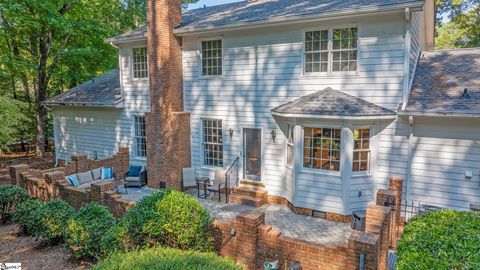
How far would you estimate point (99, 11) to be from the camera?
61.5ft

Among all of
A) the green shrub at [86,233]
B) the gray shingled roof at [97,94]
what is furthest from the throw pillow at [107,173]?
the green shrub at [86,233]

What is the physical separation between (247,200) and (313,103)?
A: 12.9 ft

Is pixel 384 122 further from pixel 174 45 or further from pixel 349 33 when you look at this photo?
pixel 174 45

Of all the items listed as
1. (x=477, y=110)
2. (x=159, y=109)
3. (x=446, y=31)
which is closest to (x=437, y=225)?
(x=477, y=110)

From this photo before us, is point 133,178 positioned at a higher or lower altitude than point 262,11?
lower

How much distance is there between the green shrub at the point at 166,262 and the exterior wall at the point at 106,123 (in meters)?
8.98

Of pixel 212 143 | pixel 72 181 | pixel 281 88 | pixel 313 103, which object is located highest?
pixel 281 88

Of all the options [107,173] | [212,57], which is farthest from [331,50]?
[107,173]

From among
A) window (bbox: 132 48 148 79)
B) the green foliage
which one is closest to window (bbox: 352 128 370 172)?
the green foliage

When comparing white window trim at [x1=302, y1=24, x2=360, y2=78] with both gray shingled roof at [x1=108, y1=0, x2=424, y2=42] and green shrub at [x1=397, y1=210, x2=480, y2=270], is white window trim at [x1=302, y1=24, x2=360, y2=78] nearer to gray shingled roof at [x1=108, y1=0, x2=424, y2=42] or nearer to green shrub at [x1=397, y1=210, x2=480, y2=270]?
gray shingled roof at [x1=108, y1=0, x2=424, y2=42]

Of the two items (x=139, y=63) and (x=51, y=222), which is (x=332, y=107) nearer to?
(x=51, y=222)

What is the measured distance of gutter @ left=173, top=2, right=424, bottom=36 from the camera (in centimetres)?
792

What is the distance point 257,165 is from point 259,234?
4.62 metres

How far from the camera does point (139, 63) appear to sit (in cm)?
1281
